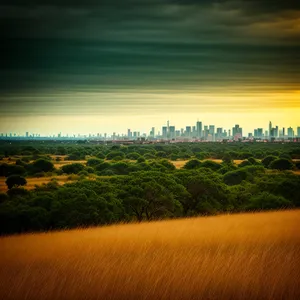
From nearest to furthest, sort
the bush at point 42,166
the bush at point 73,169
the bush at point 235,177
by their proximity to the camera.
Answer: the bush at point 235,177 < the bush at point 73,169 < the bush at point 42,166

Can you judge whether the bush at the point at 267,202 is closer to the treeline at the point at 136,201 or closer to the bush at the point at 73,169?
the treeline at the point at 136,201

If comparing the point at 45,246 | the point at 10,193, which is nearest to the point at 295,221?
the point at 45,246

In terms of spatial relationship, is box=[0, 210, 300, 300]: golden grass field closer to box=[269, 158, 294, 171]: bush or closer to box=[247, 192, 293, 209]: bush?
box=[247, 192, 293, 209]: bush

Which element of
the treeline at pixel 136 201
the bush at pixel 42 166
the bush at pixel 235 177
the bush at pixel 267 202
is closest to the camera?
the treeline at pixel 136 201

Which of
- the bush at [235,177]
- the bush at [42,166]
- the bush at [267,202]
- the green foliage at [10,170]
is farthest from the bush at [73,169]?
the bush at [267,202]

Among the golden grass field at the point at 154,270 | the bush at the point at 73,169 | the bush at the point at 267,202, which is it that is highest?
the golden grass field at the point at 154,270

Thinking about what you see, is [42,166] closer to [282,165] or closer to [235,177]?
[282,165]

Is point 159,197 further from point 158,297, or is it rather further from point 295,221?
point 158,297

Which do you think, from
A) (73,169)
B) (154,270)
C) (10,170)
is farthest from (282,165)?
(154,270)
